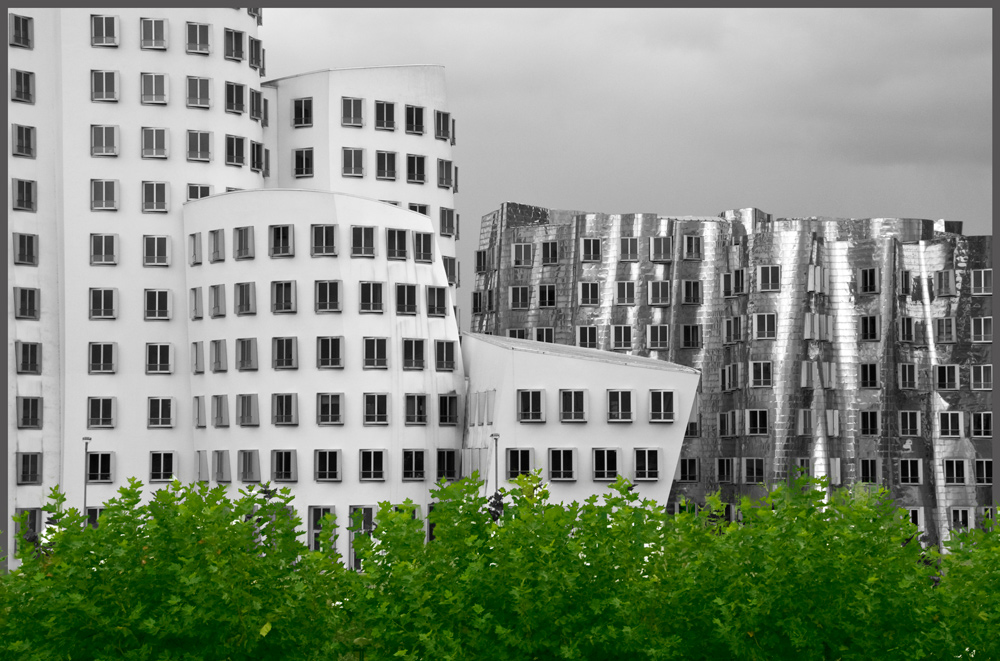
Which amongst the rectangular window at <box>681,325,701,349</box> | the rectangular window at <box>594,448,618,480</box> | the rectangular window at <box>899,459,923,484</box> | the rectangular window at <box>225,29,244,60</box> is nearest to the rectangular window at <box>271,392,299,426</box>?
the rectangular window at <box>594,448,618,480</box>

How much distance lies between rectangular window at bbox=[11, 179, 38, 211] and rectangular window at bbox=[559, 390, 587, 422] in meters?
39.2

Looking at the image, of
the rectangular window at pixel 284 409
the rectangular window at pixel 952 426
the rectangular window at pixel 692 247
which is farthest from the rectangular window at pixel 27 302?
the rectangular window at pixel 952 426

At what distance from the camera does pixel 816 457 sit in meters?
108

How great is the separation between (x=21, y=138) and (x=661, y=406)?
157ft

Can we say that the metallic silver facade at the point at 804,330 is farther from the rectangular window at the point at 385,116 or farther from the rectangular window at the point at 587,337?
the rectangular window at the point at 385,116

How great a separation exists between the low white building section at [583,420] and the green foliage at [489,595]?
5346cm

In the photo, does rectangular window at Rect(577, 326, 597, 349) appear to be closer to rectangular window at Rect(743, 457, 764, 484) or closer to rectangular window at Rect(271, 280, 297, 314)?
rectangular window at Rect(743, 457, 764, 484)

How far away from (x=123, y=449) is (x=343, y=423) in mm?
16861

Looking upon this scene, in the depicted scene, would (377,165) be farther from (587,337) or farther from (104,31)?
(587,337)

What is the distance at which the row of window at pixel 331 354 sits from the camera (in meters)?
91.6

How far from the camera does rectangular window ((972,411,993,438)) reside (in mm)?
112250

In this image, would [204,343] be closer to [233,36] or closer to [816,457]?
[233,36]

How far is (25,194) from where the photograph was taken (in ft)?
319

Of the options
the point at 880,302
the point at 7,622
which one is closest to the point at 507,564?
the point at 7,622
